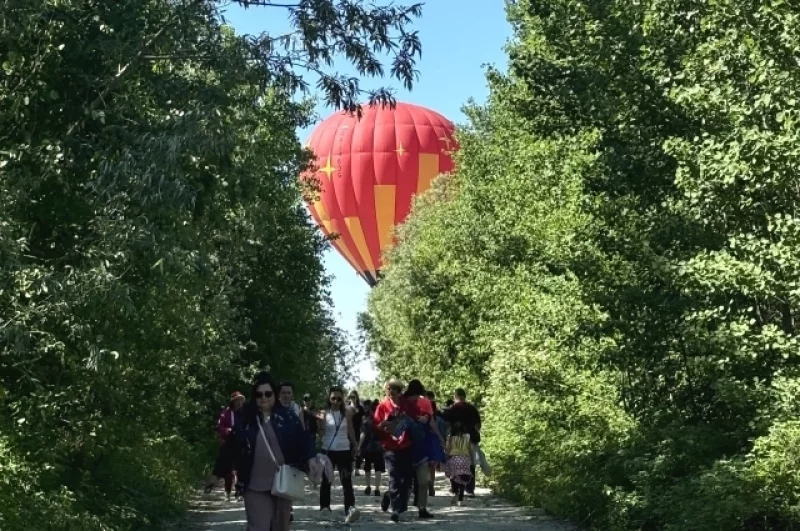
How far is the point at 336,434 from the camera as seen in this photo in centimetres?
1722

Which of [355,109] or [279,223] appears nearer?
[355,109]

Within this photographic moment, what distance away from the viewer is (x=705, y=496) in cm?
1088

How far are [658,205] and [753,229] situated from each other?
1402mm

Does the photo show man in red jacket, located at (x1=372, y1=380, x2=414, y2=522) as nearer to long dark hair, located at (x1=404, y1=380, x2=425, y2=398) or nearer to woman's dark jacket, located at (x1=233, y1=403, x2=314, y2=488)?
long dark hair, located at (x1=404, y1=380, x2=425, y2=398)

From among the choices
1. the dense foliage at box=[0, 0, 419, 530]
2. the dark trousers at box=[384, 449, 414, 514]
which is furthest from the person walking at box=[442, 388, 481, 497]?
the dense foliage at box=[0, 0, 419, 530]

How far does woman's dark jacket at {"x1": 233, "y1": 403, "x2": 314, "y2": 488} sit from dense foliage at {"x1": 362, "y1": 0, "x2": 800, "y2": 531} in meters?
3.73

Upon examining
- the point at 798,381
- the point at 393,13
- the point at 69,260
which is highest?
the point at 393,13

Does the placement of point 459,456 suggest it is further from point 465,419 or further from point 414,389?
point 414,389

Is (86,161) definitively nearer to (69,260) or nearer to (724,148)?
(69,260)

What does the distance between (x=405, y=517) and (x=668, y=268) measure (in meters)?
6.76

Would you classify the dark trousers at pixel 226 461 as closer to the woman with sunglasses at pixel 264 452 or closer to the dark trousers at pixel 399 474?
the woman with sunglasses at pixel 264 452

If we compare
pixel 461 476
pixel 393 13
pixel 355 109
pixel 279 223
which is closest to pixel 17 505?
pixel 355 109

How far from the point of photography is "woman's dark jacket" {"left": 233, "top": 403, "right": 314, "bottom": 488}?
946cm

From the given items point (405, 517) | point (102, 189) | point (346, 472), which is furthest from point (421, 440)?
point (102, 189)
